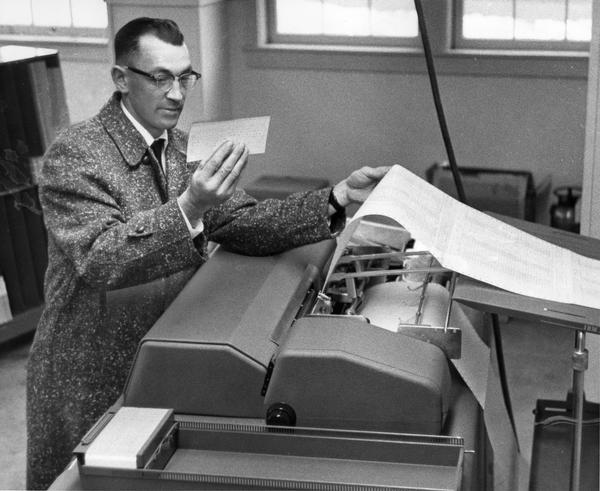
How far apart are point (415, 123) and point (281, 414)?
110 inches

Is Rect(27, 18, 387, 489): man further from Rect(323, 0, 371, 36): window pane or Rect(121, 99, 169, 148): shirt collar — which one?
Rect(323, 0, 371, 36): window pane

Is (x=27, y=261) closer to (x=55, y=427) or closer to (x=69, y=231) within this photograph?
(x=55, y=427)

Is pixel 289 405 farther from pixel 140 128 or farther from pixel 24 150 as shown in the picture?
pixel 24 150

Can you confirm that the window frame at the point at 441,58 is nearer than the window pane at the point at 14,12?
No

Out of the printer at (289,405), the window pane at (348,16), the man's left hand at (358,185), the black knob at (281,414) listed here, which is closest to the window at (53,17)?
the window pane at (348,16)

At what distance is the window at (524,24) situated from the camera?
11.8ft

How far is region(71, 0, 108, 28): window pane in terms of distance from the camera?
3027mm

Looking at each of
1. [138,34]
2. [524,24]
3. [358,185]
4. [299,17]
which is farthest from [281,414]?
[524,24]

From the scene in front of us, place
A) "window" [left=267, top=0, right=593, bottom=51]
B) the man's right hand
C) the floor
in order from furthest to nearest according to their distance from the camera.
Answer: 1. "window" [left=267, top=0, right=593, bottom=51]
2. the floor
3. the man's right hand

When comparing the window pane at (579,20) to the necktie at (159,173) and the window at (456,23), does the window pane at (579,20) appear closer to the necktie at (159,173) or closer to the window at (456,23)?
the window at (456,23)

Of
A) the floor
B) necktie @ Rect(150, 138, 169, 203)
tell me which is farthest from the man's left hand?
the floor

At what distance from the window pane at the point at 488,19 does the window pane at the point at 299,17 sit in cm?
54

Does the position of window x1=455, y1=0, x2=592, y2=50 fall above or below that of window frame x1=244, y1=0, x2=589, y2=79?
above

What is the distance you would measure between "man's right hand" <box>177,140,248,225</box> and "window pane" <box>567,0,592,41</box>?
99.8 inches
